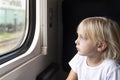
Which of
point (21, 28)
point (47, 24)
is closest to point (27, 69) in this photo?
point (21, 28)

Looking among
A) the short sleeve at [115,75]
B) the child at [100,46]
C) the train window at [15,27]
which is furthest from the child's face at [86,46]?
the train window at [15,27]

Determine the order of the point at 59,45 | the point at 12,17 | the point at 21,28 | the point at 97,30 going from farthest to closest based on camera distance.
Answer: the point at 59,45 → the point at 21,28 → the point at 12,17 → the point at 97,30

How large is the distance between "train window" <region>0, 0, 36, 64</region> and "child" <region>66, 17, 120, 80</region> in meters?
0.52

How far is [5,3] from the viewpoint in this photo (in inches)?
65.3

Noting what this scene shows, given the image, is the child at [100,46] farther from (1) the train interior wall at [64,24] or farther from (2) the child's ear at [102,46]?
(1) the train interior wall at [64,24]

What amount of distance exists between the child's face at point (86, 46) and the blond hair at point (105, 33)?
3 cm

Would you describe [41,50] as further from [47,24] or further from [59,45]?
[59,45]

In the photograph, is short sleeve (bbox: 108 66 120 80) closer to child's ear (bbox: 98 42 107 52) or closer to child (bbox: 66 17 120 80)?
child (bbox: 66 17 120 80)

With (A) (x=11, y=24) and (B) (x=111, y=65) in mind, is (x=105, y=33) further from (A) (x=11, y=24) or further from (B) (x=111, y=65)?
(A) (x=11, y=24)

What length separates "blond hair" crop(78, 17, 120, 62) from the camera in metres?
1.37

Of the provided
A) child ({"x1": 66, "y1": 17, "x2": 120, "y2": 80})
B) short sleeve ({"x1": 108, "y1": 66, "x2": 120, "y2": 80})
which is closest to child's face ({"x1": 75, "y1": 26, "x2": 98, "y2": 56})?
child ({"x1": 66, "y1": 17, "x2": 120, "y2": 80})

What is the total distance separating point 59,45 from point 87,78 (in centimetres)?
107

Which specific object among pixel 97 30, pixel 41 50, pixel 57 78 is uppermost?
pixel 97 30

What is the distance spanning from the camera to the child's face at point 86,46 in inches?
55.3
